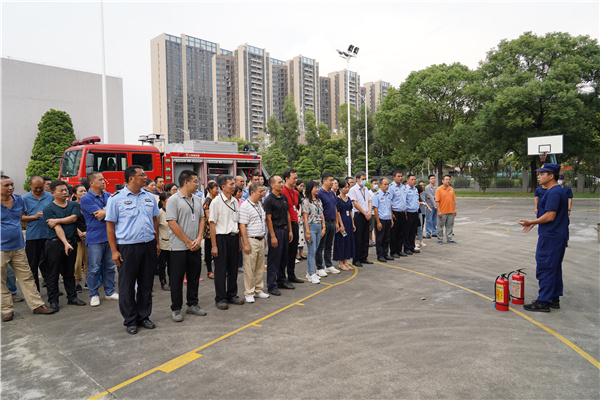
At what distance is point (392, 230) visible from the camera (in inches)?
382

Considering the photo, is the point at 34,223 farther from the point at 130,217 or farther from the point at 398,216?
the point at 398,216

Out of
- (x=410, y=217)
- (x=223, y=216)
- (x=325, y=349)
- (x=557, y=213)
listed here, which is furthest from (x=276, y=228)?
(x=410, y=217)

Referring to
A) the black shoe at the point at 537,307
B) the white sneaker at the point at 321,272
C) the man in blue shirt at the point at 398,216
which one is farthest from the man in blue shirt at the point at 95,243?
the black shoe at the point at 537,307

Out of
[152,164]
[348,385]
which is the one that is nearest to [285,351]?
[348,385]

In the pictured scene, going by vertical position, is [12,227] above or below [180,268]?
above

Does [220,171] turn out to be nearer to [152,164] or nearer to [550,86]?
[152,164]

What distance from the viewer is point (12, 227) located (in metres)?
5.36

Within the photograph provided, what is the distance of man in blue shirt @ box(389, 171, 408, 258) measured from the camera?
9.46m

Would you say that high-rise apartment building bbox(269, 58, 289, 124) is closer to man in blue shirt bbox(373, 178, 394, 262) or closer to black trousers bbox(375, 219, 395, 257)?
man in blue shirt bbox(373, 178, 394, 262)

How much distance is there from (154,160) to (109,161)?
1.79 meters

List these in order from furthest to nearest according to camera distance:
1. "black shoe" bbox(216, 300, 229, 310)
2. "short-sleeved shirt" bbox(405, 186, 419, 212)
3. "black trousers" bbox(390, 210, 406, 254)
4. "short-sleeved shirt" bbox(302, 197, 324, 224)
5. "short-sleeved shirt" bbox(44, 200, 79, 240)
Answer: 1. "short-sleeved shirt" bbox(405, 186, 419, 212)
2. "black trousers" bbox(390, 210, 406, 254)
3. "short-sleeved shirt" bbox(302, 197, 324, 224)
4. "short-sleeved shirt" bbox(44, 200, 79, 240)
5. "black shoe" bbox(216, 300, 229, 310)

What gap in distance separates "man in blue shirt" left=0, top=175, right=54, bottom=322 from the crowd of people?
1 cm

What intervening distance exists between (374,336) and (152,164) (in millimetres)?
13633

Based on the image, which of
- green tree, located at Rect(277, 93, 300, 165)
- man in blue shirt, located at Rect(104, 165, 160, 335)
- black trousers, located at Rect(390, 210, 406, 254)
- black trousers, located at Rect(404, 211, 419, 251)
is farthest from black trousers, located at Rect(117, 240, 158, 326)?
green tree, located at Rect(277, 93, 300, 165)
